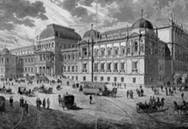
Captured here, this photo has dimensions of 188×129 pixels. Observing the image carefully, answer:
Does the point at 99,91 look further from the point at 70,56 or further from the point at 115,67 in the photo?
the point at 70,56

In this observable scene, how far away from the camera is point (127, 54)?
36.7 meters

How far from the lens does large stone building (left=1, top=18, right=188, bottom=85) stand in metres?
34.4

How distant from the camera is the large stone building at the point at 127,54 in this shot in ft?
113

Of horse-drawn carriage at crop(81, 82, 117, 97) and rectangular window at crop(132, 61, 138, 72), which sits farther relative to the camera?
rectangular window at crop(132, 61, 138, 72)

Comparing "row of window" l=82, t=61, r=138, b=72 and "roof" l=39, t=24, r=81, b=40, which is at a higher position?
"roof" l=39, t=24, r=81, b=40

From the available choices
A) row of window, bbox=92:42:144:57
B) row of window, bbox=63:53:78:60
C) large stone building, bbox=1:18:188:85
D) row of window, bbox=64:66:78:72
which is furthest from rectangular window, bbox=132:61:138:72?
row of window, bbox=63:53:78:60

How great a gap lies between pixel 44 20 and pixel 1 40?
289 centimetres

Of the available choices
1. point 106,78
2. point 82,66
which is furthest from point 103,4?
point 82,66

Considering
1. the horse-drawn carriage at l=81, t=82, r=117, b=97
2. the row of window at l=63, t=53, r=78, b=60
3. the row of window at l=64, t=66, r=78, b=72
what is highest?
the row of window at l=63, t=53, r=78, b=60

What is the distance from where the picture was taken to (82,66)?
43062 mm

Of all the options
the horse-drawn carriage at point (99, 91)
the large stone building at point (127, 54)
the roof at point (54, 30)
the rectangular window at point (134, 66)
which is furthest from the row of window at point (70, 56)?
the horse-drawn carriage at point (99, 91)

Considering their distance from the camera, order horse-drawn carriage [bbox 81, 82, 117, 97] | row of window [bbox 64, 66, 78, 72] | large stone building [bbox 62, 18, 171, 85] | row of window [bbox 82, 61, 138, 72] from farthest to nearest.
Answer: row of window [bbox 64, 66, 78, 72], row of window [bbox 82, 61, 138, 72], large stone building [bbox 62, 18, 171, 85], horse-drawn carriage [bbox 81, 82, 117, 97]

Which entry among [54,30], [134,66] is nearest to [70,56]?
[134,66]

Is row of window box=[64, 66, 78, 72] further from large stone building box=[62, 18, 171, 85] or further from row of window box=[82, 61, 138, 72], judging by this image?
row of window box=[82, 61, 138, 72]
